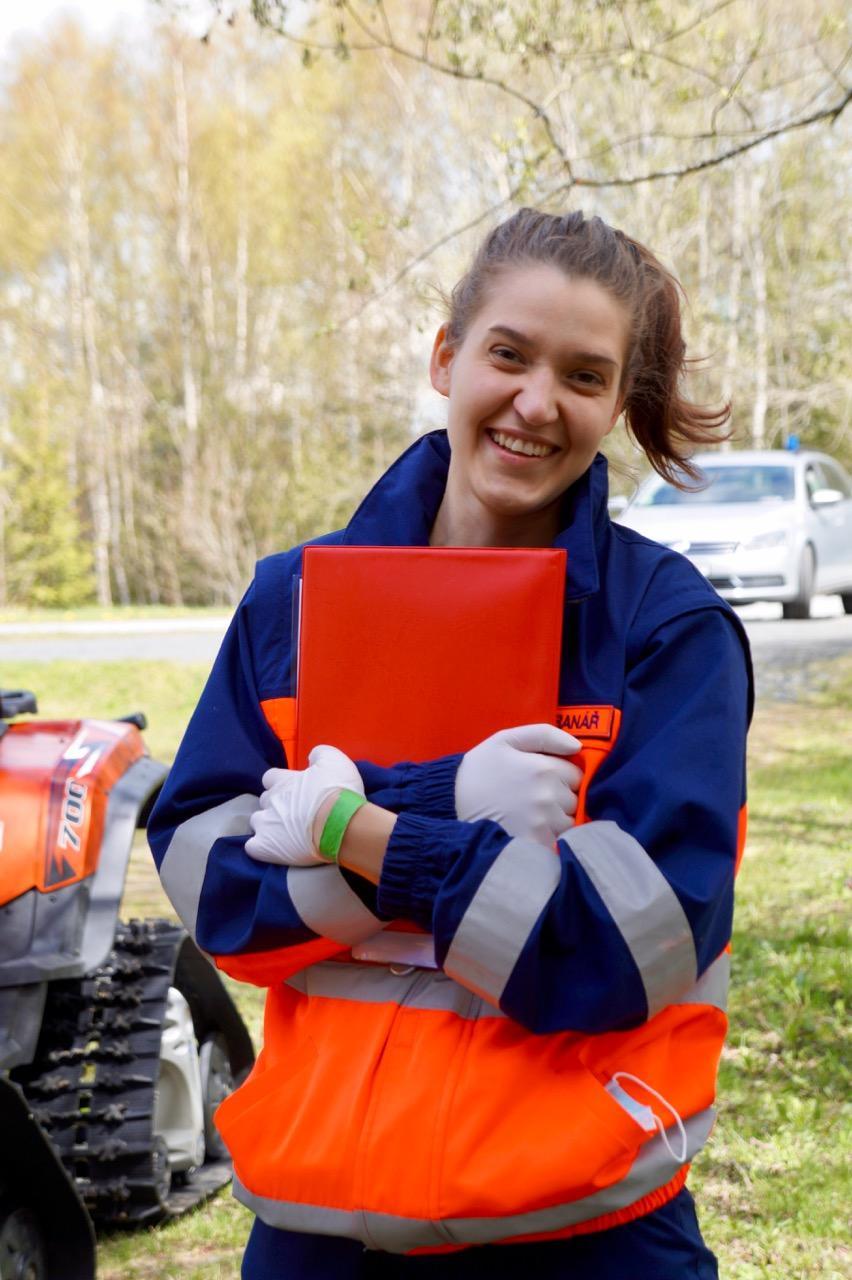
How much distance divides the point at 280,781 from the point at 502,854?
28cm

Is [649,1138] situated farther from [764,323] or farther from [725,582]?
[764,323]

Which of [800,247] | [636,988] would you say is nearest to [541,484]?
[636,988]

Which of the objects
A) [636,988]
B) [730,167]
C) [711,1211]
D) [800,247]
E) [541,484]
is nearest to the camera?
[636,988]

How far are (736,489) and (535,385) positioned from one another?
13081 mm

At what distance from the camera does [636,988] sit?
4.87ft

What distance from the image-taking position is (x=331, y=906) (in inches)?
62.0

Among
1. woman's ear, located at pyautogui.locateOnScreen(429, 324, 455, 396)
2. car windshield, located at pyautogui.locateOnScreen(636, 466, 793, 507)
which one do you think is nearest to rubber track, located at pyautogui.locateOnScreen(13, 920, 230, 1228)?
woman's ear, located at pyautogui.locateOnScreen(429, 324, 455, 396)

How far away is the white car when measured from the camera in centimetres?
1370

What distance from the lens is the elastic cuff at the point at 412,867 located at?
1529 millimetres

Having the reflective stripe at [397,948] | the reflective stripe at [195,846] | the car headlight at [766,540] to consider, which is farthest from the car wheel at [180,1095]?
the car headlight at [766,540]

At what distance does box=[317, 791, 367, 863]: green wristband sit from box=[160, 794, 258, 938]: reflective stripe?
162 millimetres

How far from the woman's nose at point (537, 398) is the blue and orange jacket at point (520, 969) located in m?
0.14

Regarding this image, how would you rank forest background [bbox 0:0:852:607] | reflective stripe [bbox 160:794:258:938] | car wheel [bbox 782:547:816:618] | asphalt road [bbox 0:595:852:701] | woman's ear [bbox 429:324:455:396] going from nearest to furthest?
reflective stripe [bbox 160:794:258:938] → woman's ear [bbox 429:324:455:396] → asphalt road [bbox 0:595:852:701] → car wheel [bbox 782:547:816:618] → forest background [bbox 0:0:852:607]

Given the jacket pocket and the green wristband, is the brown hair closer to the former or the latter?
the green wristband
